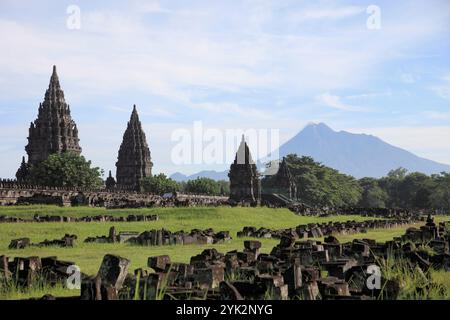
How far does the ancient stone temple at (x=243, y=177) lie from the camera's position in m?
95.6

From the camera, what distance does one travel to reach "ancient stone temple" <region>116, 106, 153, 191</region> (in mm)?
132375

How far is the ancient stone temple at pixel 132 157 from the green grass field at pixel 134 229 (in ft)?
284

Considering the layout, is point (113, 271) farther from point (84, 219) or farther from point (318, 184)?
point (318, 184)

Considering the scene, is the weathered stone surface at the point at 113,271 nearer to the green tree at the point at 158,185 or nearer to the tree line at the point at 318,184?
the tree line at the point at 318,184

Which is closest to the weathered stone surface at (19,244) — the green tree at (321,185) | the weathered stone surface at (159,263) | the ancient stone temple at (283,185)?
the weathered stone surface at (159,263)

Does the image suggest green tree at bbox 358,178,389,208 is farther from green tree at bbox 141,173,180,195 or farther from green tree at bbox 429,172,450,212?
green tree at bbox 141,173,180,195

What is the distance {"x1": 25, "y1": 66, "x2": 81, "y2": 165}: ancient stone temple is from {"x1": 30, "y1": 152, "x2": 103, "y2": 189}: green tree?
2175 centimetres

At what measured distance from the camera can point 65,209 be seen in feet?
132

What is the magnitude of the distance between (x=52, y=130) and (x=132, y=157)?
23.5 metres

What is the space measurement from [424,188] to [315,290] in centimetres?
11368

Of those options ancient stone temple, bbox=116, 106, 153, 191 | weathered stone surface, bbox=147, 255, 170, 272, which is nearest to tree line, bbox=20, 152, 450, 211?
ancient stone temple, bbox=116, 106, 153, 191
